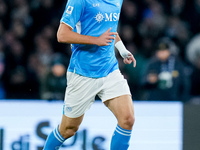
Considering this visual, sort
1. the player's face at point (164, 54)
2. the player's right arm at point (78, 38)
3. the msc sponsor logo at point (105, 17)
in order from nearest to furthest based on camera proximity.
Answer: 1. the player's right arm at point (78, 38)
2. the msc sponsor logo at point (105, 17)
3. the player's face at point (164, 54)

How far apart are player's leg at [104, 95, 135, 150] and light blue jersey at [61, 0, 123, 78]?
0.99 ft

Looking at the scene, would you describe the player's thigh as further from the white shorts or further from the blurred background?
the blurred background

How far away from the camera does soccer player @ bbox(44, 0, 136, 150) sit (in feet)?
15.0

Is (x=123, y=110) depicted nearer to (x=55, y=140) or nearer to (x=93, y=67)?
(x=93, y=67)

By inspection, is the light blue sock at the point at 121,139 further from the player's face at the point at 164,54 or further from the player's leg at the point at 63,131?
the player's face at the point at 164,54

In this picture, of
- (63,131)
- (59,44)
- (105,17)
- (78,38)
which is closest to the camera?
(78,38)

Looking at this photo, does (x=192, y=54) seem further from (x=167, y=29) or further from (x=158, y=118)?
(x=158, y=118)

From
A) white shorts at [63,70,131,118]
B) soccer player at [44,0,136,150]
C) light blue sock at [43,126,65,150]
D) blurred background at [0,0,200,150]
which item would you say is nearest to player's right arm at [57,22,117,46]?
soccer player at [44,0,136,150]

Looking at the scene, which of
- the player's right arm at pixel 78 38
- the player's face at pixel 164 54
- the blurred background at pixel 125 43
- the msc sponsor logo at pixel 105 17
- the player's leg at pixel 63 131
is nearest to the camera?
the player's right arm at pixel 78 38

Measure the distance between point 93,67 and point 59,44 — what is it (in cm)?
466

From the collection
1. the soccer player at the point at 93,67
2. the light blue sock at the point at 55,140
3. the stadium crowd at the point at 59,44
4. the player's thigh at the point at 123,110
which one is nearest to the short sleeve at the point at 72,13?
the soccer player at the point at 93,67

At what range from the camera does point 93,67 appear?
4.73 metres

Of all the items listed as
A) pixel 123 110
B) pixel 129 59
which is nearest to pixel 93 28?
pixel 129 59

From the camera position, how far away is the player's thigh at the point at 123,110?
4570mm
